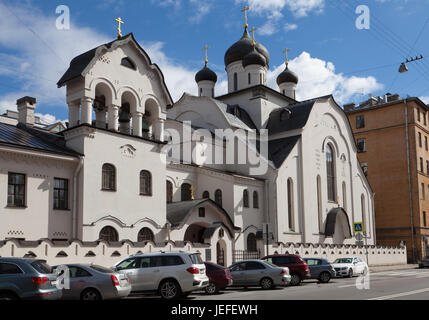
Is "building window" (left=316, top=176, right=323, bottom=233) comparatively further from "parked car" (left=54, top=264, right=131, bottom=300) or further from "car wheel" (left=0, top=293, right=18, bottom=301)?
"car wheel" (left=0, top=293, right=18, bottom=301)

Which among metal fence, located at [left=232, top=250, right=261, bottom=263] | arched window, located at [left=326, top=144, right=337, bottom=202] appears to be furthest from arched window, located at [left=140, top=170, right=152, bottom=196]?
arched window, located at [left=326, top=144, right=337, bottom=202]

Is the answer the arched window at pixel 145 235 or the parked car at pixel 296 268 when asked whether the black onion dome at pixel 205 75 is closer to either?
the arched window at pixel 145 235

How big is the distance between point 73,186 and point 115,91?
530 centimetres

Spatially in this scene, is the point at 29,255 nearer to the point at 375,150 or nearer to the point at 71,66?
the point at 71,66

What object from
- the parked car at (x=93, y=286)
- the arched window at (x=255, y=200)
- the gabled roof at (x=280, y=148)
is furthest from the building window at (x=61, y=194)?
the gabled roof at (x=280, y=148)

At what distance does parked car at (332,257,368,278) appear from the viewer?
2708cm

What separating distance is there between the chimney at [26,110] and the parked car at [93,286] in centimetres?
1368

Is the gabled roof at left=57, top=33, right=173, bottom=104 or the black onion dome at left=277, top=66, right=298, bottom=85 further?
the black onion dome at left=277, top=66, right=298, bottom=85

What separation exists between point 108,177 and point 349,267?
13.7 meters

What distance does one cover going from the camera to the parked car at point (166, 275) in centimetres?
1546

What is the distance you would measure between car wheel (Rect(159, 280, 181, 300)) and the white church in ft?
21.3

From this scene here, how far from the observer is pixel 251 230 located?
33656mm

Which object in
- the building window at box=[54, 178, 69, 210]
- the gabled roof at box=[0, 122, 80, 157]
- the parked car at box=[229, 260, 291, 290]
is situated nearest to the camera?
the parked car at box=[229, 260, 291, 290]

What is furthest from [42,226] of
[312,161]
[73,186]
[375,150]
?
[375,150]
